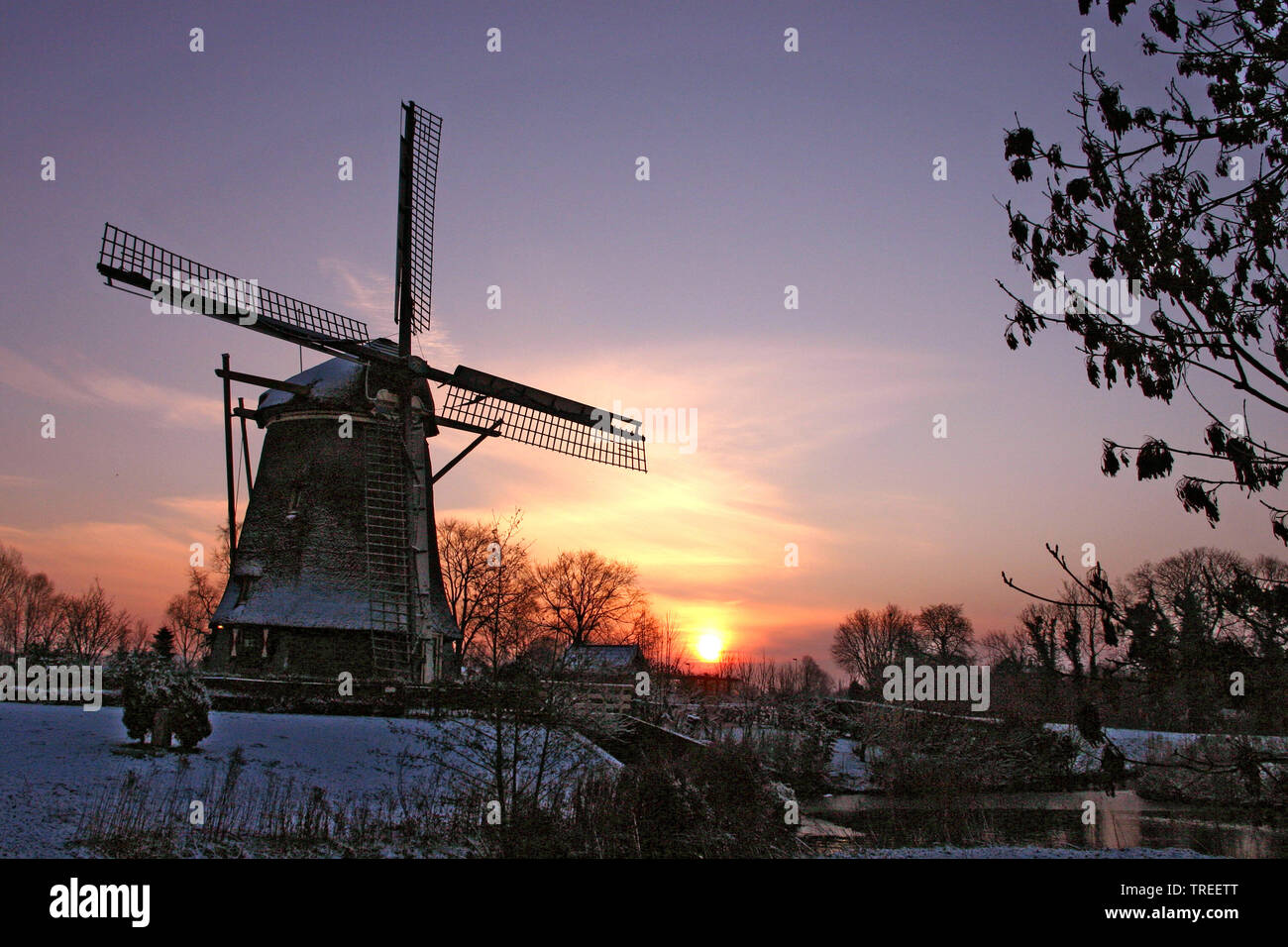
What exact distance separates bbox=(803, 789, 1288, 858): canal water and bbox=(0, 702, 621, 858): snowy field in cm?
839

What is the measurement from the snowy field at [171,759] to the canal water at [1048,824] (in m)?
8.39

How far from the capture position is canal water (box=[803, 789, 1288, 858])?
20078mm

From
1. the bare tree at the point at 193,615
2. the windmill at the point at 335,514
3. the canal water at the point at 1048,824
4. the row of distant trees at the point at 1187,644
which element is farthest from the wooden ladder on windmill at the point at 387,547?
the bare tree at the point at 193,615

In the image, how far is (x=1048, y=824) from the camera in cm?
2312

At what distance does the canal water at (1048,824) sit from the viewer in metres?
20.1

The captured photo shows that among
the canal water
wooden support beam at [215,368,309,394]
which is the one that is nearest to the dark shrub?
wooden support beam at [215,368,309,394]

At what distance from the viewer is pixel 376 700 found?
21578 millimetres

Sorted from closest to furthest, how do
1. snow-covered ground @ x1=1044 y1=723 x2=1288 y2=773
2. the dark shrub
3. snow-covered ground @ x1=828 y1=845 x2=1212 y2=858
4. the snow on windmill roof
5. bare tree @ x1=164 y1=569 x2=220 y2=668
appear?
the dark shrub
snow-covered ground @ x1=828 y1=845 x2=1212 y2=858
the snow on windmill roof
snow-covered ground @ x1=1044 y1=723 x2=1288 y2=773
bare tree @ x1=164 y1=569 x2=220 y2=668

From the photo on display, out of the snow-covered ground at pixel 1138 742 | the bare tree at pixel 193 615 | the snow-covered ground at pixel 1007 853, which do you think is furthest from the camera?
the bare tree at pixel 193 615

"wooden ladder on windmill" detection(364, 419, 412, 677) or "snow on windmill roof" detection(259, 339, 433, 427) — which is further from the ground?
"snow on windmill roof" detection(259, 339, 433, 427)

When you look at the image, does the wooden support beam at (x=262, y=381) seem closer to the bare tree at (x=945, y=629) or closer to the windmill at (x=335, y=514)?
the windmill at (x=335, y=514)

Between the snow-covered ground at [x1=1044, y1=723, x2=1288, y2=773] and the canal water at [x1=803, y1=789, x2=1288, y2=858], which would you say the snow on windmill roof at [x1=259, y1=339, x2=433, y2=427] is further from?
the snow-covered ground at [x1=1044, y1=723, x2=1288, y2=773]
